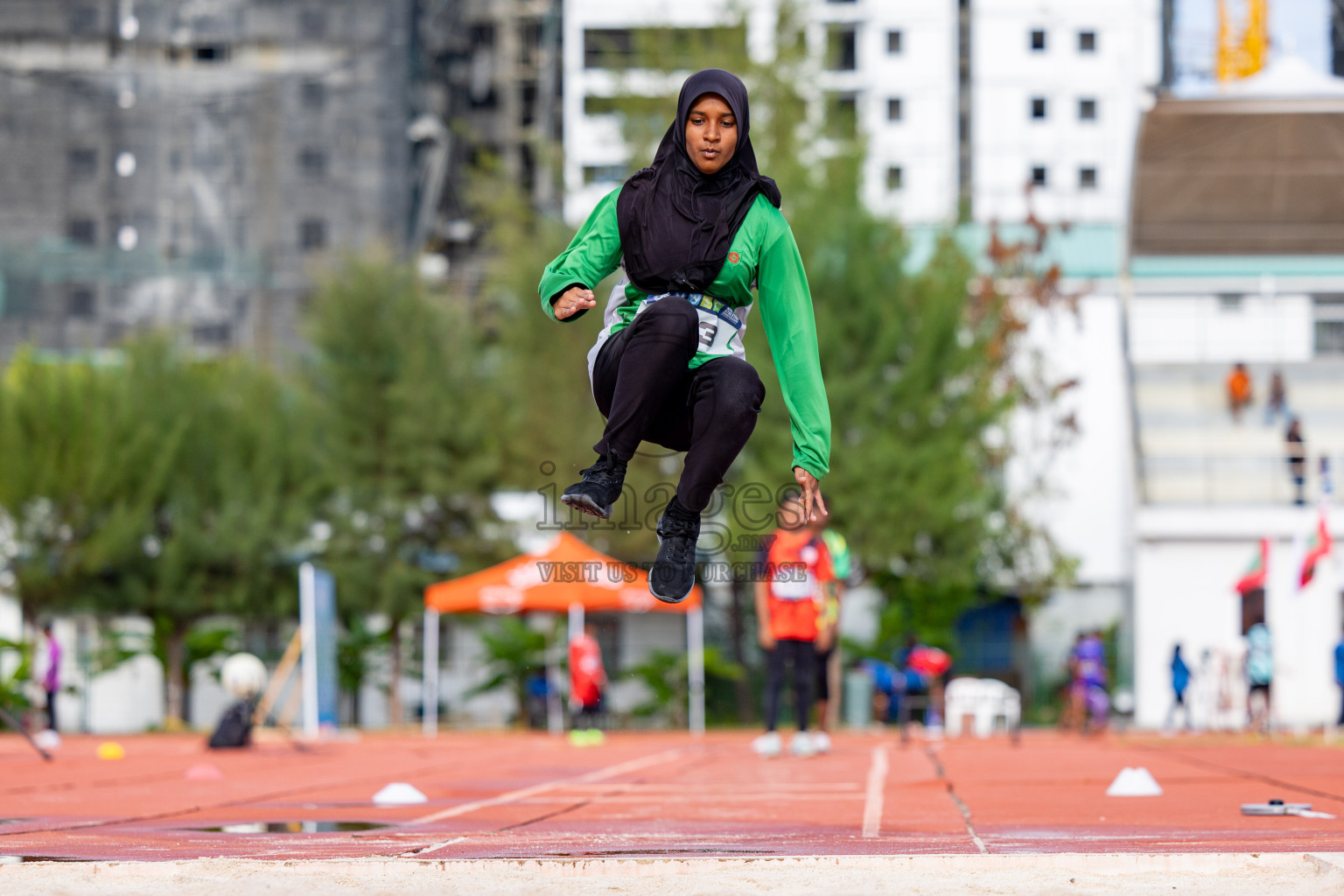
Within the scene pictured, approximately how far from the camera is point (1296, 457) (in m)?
28.5

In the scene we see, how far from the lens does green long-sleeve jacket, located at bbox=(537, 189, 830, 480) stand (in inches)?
217

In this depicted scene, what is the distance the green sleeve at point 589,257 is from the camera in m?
5.48

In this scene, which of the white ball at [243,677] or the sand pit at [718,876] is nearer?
the sand pit at [718,876]

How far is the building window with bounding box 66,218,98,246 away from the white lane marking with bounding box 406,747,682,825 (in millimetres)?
52078

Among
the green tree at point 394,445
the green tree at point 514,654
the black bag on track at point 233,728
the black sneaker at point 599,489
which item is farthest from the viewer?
the green tree at point 394,445

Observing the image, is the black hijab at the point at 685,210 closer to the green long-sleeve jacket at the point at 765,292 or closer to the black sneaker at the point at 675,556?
the green long-sleeve jacket at the point at 765,292

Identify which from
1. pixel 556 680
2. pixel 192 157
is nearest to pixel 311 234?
pixel 192 157

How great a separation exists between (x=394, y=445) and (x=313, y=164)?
3442 cm

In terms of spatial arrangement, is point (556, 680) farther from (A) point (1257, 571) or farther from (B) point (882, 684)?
(A) point (1257, 571)

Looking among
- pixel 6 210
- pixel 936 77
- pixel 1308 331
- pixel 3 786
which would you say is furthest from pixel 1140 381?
pixel 6 210

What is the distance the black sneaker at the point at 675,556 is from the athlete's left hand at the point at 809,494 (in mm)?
387

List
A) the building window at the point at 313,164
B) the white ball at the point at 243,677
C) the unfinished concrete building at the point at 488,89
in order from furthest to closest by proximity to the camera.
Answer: the unfinished concrete building at the point at 488,89, the building window at the point at 313,164, the white ball at the point at 243,677

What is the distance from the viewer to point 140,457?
93.2 ft

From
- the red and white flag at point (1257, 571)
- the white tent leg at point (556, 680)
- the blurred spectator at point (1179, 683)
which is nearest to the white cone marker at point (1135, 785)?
the white tent leg at point (556, 680)
